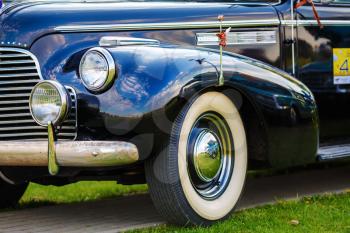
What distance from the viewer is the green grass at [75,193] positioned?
5957 mm

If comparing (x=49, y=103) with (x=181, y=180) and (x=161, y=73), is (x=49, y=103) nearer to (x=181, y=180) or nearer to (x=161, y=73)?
(x=161, y=73)

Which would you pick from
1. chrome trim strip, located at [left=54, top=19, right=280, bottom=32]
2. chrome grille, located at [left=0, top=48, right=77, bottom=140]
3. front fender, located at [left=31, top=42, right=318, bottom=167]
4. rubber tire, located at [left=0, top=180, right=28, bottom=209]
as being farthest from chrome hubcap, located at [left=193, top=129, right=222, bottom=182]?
rubber tire, located at [left=0, top=180, right=28, bottom=209]

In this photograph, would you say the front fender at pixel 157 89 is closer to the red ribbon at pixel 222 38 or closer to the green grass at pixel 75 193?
the red ribbon at pixel 222 38

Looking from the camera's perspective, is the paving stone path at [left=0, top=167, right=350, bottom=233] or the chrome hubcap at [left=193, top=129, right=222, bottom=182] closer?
the chrome hubcap at [left=193, top=129, right=222, bottom=182]

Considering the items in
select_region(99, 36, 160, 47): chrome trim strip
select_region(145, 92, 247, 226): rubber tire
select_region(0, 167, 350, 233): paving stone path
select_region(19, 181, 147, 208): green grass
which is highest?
select_region(99, 36, 160, 47): chrome trim strip

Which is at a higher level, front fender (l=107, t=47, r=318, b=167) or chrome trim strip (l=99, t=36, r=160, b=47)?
chrome trim strip (l=99, t=36, r=160, b=47)

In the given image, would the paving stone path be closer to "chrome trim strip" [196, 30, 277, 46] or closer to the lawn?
the lawn

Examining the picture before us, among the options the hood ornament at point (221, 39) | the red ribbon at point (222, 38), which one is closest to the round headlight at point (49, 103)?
the hood ornament at point (221, 39)

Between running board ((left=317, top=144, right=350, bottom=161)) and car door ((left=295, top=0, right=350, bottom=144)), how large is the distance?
11 cm

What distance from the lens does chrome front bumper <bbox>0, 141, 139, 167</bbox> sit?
386 cm

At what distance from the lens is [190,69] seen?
4.14 metres

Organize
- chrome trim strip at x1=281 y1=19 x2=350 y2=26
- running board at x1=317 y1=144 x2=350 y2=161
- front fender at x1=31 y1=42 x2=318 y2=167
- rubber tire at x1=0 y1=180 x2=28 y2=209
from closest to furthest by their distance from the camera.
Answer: front fender at x1=31 y1=42 x2=318 y2=167 → running board at x1=317 y1=144 x2=350 y2=161 → chrome trim strip at x1=281 y1=19 x2=350 y2=26 → rubber tire at x1=0 y1=180 x2=28 y2=209

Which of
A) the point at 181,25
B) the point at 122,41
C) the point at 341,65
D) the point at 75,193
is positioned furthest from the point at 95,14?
the point at 75,193

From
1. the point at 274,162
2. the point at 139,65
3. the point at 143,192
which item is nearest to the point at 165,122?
the point at 139,65
